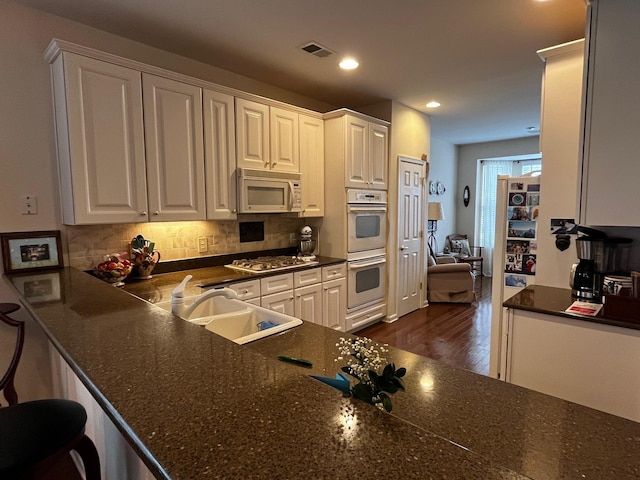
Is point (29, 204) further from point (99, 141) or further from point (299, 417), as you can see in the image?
point (299, 417)

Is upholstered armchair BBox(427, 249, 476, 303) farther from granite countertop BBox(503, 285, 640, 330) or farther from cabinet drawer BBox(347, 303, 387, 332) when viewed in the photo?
granite countertop BBox(503, 285, 640, 330)

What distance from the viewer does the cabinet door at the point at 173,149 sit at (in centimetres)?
246

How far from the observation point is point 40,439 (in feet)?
3.10

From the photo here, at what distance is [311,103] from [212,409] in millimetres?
3879

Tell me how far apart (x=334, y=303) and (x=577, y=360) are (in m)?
2.08

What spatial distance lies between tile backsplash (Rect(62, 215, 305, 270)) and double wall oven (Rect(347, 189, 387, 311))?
0.63 m

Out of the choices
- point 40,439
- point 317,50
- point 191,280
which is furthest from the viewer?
point 317,50

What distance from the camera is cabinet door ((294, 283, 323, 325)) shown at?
3.15 m

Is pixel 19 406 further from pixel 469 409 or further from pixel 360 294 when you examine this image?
pixel 360 294

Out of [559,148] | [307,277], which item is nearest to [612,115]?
[559,148]

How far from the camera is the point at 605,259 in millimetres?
2066

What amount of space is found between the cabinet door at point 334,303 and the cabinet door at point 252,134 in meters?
1.30

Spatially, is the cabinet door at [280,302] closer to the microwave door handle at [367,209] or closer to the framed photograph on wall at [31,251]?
the microwave door handle at [367,209]

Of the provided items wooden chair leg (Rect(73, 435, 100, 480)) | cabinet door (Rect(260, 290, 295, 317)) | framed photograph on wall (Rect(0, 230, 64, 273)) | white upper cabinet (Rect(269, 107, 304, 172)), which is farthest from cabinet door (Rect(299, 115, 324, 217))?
wooden chair leg (Rect(73, 435, 100, 480))
